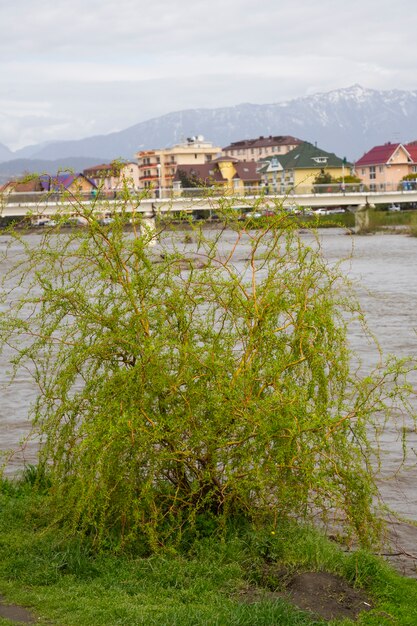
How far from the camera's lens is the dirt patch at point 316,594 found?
23.7ft

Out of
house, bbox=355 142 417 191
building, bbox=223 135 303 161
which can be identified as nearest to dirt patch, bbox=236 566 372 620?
house, bbox=355 142 417 191

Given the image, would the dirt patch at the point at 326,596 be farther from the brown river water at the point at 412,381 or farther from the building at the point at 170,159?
the building at the point at 170,159

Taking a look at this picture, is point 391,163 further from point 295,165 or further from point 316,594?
point 316,594

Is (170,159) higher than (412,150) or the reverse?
higher

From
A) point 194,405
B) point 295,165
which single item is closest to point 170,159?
point 295,165

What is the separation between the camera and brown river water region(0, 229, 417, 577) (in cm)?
1016

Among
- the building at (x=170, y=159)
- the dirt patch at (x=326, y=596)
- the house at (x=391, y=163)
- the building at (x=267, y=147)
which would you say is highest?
the building at (x=267, y=147)

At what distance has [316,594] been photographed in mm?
7441

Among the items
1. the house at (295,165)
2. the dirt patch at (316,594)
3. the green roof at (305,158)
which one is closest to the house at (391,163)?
the house at (295,165)

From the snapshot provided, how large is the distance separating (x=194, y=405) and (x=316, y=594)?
1727 millimetres

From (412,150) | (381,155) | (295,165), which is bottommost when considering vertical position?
(295,165)

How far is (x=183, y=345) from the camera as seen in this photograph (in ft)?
28.3

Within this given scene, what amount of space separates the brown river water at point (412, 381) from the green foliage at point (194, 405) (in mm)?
752

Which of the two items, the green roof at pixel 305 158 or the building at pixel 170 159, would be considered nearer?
the green roof at pixel 305 158
